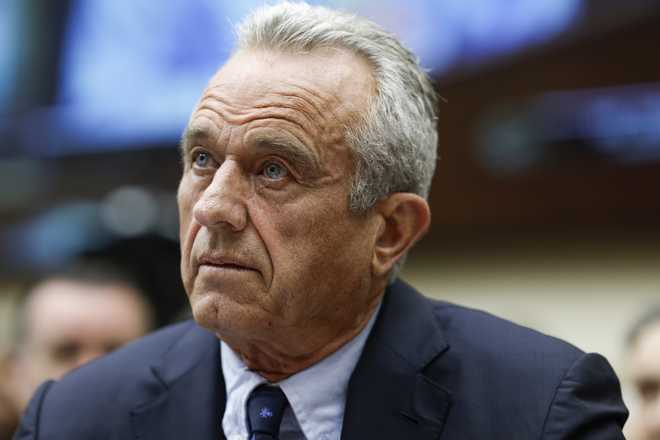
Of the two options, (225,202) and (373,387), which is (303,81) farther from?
(373,387)

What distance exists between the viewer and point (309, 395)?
2.47 m

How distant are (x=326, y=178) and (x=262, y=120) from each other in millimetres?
175

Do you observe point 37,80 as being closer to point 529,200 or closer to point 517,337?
point 529,200

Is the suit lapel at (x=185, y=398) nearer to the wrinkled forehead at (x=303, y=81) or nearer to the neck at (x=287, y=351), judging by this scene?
the neck at (x=287, y=351)

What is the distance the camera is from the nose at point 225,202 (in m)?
2.34

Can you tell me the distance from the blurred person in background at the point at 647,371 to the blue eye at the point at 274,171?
141cm

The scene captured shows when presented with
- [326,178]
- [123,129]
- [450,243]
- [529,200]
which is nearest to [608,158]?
[529,200]

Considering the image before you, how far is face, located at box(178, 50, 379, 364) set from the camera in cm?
236

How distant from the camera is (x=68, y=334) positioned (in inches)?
139

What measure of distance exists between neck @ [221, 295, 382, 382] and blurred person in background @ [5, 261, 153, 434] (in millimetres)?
1080

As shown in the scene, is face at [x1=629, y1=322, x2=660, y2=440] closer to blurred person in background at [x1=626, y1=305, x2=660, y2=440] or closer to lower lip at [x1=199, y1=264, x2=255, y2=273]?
blurred person in background at [x1=626, y1=305, x2=660, y2=440]

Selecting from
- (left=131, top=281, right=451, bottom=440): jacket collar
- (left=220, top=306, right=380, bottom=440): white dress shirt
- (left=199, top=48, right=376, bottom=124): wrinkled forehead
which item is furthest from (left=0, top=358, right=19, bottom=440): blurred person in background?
(left=199, top=48, right=376, bottom=124): wrinkled forehead

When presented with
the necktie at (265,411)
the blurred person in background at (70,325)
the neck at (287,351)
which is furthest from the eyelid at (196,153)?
the blurred person in background at (70,325)

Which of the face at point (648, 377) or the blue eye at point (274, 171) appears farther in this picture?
the face at point (648, 377)
